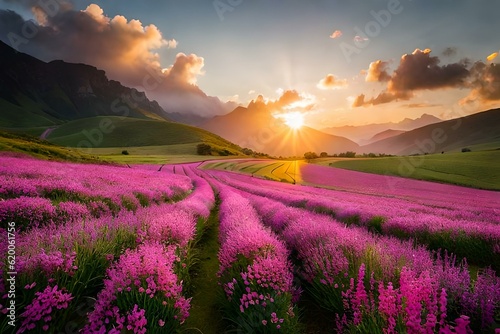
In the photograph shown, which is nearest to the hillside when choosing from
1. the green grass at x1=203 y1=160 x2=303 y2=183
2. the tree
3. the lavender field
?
the tree

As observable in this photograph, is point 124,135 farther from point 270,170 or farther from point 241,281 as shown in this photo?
point 241,281

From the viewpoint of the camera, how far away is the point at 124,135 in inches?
5507

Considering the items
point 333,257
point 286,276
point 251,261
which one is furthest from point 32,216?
point 333,257

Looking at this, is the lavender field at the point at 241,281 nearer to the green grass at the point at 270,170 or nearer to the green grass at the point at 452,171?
the green grass at the point at 270,170

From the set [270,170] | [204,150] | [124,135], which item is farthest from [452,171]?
[124,135]

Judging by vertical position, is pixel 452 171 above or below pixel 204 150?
above

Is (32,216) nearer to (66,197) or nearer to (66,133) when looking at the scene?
(66,197)

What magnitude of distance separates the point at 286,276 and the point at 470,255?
5.38 m

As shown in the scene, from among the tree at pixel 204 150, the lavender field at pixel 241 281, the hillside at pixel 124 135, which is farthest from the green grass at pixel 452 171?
the hillside at pixel 124 135

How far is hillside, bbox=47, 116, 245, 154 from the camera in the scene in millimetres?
127625

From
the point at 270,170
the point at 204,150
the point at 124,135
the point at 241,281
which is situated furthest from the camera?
the point at 124,135

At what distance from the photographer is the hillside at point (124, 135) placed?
5025 inches

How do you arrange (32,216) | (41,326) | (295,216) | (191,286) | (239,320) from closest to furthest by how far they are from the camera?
(41,326)
(239,320)
(191,286)
(32,216)
(295,216)

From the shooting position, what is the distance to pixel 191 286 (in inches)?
197
